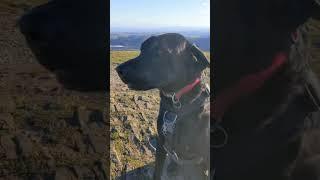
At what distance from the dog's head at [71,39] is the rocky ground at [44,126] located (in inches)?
2.3

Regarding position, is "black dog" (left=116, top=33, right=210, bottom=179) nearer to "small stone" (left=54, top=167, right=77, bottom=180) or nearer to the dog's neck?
the dog's neck

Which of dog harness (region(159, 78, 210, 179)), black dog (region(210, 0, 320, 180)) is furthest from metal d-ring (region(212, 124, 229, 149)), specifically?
dog harness (region(159, 78, 210, 179))

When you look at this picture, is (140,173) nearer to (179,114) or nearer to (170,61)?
(179,114)

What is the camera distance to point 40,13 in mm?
2416

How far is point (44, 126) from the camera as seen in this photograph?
247 centimetres

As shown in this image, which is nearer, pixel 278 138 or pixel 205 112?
pixel 278 138

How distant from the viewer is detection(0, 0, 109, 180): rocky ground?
8.00ft

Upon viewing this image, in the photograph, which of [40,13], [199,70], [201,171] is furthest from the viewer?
[201,171]

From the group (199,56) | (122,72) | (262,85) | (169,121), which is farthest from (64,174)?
(262,85)

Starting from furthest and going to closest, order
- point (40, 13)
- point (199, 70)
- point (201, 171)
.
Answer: point (201, 171)
point (199, 70)
point (40, 13)

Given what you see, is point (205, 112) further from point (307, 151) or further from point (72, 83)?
point (72, 83)

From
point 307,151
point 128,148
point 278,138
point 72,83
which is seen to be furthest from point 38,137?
point 307,151

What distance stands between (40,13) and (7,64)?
32 cm

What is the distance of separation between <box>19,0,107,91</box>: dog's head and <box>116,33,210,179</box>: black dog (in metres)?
0.32
